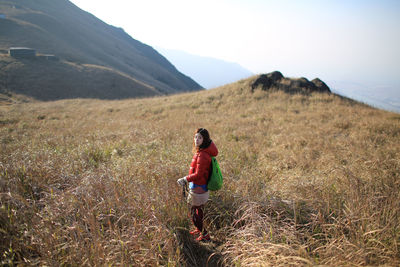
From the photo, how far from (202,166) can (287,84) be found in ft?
47.6

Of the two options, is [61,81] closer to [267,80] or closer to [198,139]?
[267,80]

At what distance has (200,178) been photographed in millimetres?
2637

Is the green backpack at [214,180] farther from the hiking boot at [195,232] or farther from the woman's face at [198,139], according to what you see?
the hiking boot at [195,232]

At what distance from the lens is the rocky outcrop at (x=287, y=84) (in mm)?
14209

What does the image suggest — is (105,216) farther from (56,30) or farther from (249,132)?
(56,30)

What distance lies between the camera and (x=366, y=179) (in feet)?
11.6

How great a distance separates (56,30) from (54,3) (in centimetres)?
3236

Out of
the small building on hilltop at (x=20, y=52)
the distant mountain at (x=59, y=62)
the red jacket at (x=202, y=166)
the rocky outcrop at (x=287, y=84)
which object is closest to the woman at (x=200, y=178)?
the red jacket at (x=202, y=166)

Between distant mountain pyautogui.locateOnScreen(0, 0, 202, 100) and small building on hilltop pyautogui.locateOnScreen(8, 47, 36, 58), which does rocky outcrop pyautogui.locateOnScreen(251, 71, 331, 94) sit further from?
small building on hilltop pyautogui.locateOnScreen(8, 47, 36, 58)

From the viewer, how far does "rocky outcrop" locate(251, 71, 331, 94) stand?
14.2m

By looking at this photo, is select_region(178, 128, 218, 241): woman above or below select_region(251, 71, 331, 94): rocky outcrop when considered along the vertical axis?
below

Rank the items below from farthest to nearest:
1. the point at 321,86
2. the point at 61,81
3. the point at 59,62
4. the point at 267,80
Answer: the point at 59,62 → the point at 61,81 → the point at 267,80 → the point at 321,86

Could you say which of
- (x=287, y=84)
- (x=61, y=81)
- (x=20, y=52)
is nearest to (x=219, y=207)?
(x=287, y=84)

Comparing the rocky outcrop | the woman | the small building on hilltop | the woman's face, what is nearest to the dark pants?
the woman
